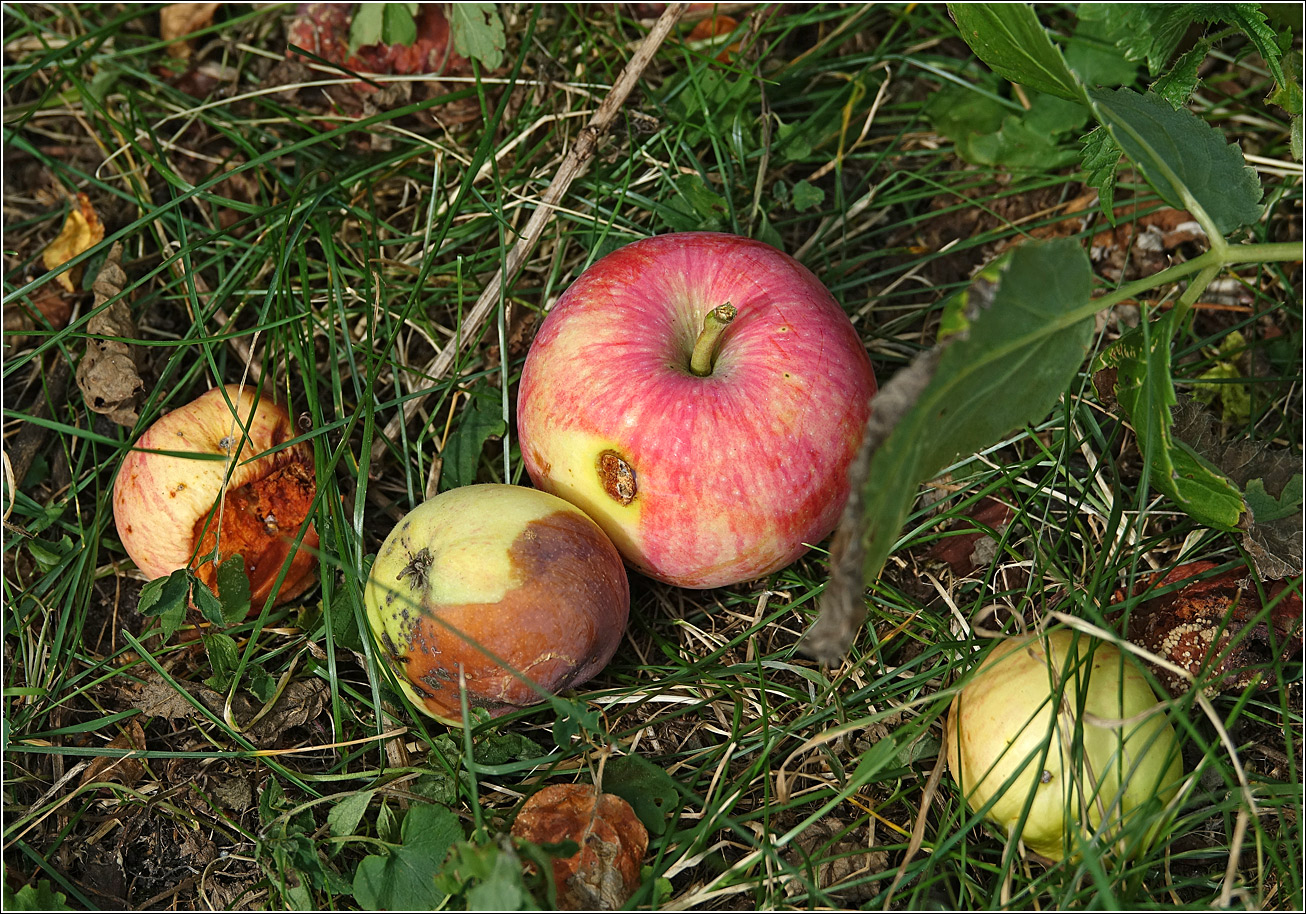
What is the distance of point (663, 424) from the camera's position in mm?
1931

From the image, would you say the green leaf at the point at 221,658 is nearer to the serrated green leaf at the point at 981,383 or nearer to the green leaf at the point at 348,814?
the green leaf at the point at 348,814

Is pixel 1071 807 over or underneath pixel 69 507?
over

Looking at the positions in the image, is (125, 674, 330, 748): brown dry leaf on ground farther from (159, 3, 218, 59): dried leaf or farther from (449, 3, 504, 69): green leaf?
(159, 3, 218, 59): dried leaf

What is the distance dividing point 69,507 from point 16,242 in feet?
3.07

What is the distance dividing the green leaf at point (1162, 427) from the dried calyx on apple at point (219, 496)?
1.76 meters

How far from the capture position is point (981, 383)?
61.2 inches

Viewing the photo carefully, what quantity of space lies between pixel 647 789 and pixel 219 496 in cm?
115

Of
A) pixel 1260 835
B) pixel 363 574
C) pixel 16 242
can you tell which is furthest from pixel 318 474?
pixel 1260 835

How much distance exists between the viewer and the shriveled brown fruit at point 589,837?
180cm

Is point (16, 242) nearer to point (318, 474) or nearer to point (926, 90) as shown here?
point (318, 474)

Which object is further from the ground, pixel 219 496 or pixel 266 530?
pixel 219 496

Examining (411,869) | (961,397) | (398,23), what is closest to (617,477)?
(961,397)

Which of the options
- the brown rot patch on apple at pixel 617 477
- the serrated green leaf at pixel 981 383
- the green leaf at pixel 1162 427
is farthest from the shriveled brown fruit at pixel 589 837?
the green leaf at pixel 1162 427

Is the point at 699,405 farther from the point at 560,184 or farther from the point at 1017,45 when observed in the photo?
the point at 560,184
